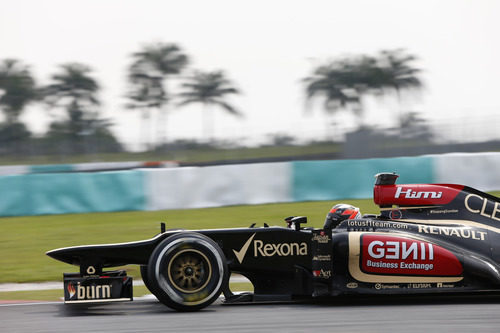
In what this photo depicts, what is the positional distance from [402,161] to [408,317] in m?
10.9

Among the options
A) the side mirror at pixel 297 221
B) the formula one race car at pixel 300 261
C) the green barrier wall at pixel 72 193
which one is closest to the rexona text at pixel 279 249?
the formula one race car at pixel 300 261

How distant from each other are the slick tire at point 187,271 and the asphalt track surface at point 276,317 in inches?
5.8

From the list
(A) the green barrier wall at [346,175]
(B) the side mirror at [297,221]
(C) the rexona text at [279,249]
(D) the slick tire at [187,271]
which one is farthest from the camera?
(A) the green barrier wall at [346,175]

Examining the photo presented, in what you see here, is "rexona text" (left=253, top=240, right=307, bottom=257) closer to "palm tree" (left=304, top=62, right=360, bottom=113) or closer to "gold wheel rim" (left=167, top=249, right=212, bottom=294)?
"gold wheel rim" (left=167, top=249, right=212, bottom=294)

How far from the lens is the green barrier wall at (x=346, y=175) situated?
54.9 ft

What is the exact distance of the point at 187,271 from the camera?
6789mm

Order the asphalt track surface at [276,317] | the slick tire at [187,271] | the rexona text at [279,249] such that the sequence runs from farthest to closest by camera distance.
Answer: the rexona text at [279,249]
the slick tire at [187,271]
the asphalt track surface at [276,317]

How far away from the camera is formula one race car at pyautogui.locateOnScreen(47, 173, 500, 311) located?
6766 mm

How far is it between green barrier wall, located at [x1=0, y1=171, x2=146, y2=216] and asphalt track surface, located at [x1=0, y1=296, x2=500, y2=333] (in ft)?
29.1

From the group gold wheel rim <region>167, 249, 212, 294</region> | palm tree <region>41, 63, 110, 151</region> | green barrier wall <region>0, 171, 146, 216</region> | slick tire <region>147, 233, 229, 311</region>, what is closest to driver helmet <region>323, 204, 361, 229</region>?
slick tire <region>147, 233, 229, 311</region>

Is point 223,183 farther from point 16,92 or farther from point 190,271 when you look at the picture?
point 16,92

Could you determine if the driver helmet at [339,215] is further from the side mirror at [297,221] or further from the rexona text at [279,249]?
the rexona text at [279,249]

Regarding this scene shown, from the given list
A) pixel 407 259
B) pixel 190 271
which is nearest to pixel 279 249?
pixel 190 271

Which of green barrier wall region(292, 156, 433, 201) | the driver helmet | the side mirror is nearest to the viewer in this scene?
the side mirror
